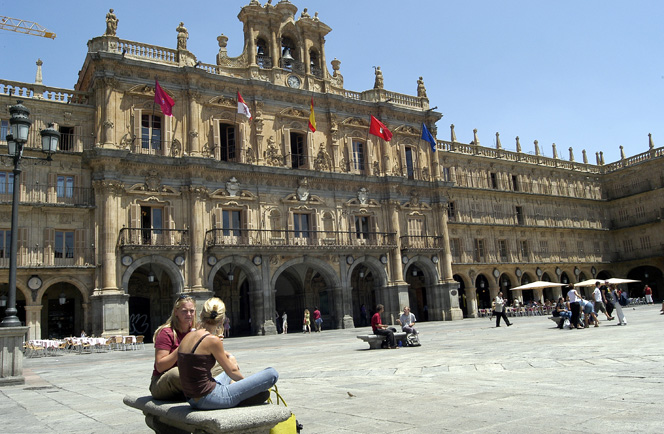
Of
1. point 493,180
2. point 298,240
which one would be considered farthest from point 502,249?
point 298,240

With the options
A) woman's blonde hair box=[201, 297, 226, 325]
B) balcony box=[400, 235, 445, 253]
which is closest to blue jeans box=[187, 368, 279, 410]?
woman's blonde hair box=[201, 297, 226, 325]

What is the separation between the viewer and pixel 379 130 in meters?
37.3

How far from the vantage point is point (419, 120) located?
41.7 m

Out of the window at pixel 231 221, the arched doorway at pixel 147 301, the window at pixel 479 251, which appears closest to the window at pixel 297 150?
the window at pixel 231 221

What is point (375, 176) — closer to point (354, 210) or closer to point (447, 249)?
point (354, 210)

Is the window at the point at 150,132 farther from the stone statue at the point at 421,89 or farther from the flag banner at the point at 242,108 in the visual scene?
the stone statue at the point at 421,89

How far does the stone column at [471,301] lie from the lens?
43531 mm

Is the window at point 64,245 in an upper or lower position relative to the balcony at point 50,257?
upper

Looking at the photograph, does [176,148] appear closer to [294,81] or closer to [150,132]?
[150,132]

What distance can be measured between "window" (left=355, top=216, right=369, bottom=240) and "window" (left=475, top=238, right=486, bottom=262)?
12291mm

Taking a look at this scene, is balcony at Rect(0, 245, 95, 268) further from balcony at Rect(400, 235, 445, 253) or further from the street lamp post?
balcony at Rect(400, 235, 445, 253)

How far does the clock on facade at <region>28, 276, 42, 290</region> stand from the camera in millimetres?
26930

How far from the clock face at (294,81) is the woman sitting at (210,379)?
3268 cm

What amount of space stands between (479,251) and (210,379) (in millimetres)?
42897
